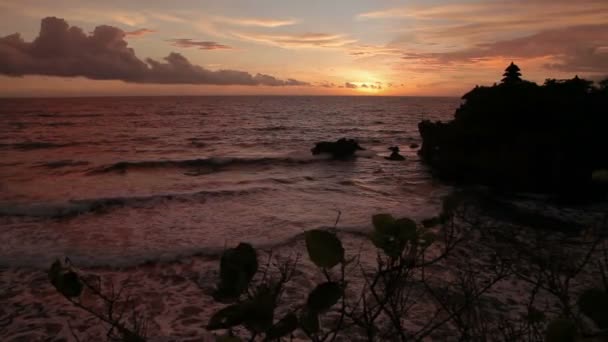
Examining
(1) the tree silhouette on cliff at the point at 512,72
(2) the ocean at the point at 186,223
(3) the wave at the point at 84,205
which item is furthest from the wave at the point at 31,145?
(1) the tree silhouette on cliff at the point at 512,72

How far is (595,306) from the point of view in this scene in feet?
3.25

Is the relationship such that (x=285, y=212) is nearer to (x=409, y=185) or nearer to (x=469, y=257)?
(x=469, y=257)

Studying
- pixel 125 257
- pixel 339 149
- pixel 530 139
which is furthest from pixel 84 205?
pixel 530 139

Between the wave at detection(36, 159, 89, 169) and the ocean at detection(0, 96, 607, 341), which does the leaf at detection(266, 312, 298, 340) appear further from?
the wave at detection(36, 159, 89, 169)

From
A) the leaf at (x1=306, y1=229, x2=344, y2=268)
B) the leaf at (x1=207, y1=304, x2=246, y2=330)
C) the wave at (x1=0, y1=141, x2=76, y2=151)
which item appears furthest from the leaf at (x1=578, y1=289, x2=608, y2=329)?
the wave at (x1=0, y1=141, x2=76, y2=151)

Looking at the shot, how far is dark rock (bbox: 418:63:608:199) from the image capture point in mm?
15758

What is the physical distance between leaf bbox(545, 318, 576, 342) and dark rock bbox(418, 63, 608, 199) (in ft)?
56.4

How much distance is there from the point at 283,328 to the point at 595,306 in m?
0.83

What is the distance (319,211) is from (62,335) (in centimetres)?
856

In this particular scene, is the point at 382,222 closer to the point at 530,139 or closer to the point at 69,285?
the point at 69,285

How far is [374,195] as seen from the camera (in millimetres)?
16062

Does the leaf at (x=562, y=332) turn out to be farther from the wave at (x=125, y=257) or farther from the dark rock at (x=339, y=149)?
the dark rock at (x=339, y=149)

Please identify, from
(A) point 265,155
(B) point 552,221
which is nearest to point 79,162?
(A) point 265,155

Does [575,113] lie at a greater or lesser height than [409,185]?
greater
